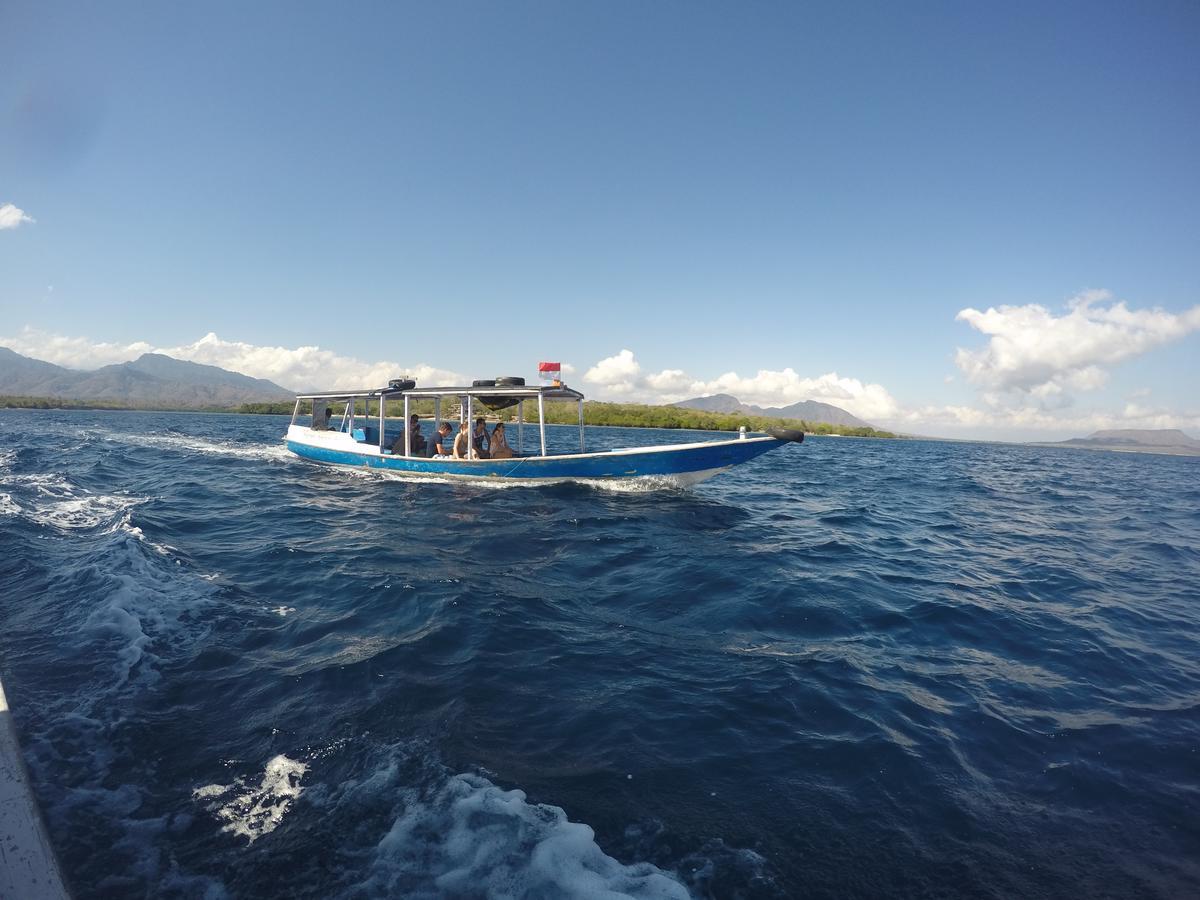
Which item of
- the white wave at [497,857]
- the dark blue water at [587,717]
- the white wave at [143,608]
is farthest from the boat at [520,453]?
the white wave at [497,857]

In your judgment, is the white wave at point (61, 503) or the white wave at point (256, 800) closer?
the white wave at point (256, 800)

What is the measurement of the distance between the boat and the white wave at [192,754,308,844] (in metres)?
12.9

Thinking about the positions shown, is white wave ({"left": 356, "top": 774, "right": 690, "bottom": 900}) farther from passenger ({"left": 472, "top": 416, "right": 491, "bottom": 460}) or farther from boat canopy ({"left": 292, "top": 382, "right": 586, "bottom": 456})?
passenger ({"left": 472, "top": 416, "right": 491, "bottom": 460})

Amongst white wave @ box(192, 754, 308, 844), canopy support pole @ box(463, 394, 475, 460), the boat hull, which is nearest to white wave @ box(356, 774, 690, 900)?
white wave @ box(192, 754, 308, 844)

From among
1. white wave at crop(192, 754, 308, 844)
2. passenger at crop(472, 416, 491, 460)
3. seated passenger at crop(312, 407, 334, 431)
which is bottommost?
white wave at crop(192, 754, 308, 844)

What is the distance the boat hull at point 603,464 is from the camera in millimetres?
16625

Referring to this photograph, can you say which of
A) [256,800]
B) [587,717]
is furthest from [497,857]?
[256,800]

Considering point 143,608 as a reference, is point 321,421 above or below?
above

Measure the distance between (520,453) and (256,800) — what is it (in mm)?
17455

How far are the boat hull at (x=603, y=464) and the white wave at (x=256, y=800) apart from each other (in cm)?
Result: 1372

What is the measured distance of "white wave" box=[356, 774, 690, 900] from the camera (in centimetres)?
327

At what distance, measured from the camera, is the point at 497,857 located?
3.49 m

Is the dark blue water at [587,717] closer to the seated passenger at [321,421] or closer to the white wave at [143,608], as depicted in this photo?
the white wave at [143,608]

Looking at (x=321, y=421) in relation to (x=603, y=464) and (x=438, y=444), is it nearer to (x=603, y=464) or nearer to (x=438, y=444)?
(x=438, y=444)
